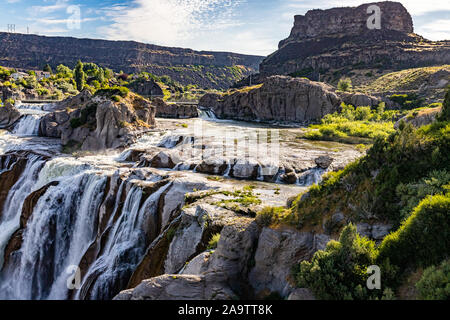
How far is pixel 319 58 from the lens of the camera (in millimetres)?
117125

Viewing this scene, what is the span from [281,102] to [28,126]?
42628mm

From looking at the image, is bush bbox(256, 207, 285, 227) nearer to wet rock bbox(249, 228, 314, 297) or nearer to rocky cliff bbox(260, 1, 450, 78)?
wet rock bbox(249, 228, 314, 297)

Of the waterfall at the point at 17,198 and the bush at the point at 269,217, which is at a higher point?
the bush at the point at 269,217

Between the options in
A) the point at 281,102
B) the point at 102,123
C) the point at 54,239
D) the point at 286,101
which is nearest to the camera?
the point at 54,239

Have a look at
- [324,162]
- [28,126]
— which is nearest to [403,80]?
[324,162]

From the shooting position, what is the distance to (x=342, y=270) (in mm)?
7727

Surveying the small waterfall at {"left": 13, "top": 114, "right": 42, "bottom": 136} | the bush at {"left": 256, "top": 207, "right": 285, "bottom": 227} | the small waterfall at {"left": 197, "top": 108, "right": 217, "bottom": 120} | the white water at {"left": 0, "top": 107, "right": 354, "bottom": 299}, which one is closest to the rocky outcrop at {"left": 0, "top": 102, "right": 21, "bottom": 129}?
the small waterfall at {"left": 13, "top": 114, "right": 42, "bottom": 136}

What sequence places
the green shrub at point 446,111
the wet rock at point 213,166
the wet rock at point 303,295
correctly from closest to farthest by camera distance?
the wet rock at point 303,295, the green shrub at point 446,111, the wet rock at point 213,166

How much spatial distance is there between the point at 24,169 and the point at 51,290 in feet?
45.0

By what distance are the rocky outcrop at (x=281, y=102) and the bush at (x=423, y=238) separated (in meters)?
51.5

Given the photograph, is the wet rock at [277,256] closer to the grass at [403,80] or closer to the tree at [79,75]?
the grass at [403,80]

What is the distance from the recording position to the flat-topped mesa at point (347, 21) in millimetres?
133500

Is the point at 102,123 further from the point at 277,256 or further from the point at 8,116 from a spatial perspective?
the point at 277,256

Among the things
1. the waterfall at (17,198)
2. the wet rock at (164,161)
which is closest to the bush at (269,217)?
the wet rock at (164,161)
